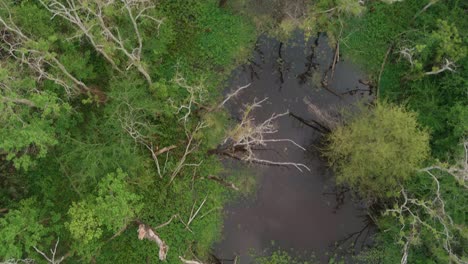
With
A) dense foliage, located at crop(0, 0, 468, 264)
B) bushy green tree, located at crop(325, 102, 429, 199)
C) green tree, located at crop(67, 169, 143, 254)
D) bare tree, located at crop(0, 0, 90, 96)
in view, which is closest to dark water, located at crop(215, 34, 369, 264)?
dense foliage, located at crop(0, 0, 468, 264)

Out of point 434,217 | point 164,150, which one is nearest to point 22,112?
point 164,150

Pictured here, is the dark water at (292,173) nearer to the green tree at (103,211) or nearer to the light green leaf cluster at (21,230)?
the green tree at (103,211)

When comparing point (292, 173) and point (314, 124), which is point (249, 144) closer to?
point (292, 173)

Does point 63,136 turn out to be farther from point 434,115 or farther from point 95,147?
point 434,115

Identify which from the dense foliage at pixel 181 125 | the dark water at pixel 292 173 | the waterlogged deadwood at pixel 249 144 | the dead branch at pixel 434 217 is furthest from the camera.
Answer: the dark water at pixel 292 173

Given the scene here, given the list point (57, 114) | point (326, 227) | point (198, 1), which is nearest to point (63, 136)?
point (57, 114)

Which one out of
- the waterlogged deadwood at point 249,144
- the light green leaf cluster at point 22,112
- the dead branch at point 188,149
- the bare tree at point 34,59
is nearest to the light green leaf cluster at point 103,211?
the dead branch at point 188,149
